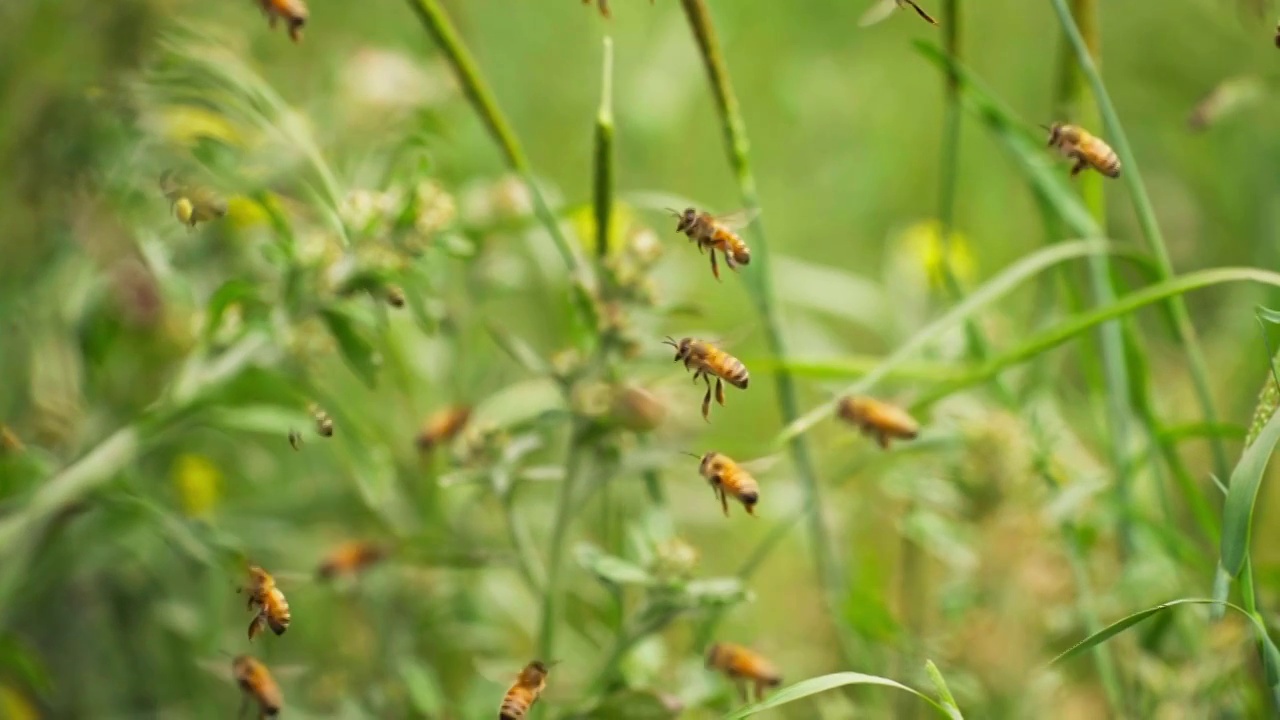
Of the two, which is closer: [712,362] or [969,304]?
[712,362]

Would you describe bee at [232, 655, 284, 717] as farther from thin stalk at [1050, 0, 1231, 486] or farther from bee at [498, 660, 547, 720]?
thin stalk at [1050, 0, 1231, 486]

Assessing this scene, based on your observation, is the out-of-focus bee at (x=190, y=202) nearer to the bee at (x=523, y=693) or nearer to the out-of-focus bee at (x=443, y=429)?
the out-of-focus bee at (x=443, y=429)

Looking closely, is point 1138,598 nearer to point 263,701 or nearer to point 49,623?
point 263,701

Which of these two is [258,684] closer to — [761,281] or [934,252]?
[761,281]

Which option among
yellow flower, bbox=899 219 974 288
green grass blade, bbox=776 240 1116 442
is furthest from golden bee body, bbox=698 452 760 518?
yellow flower, bbox=899 219 974 288

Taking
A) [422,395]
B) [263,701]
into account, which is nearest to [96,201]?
[422,395]

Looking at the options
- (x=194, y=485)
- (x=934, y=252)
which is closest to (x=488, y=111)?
(x=194, y=485)
